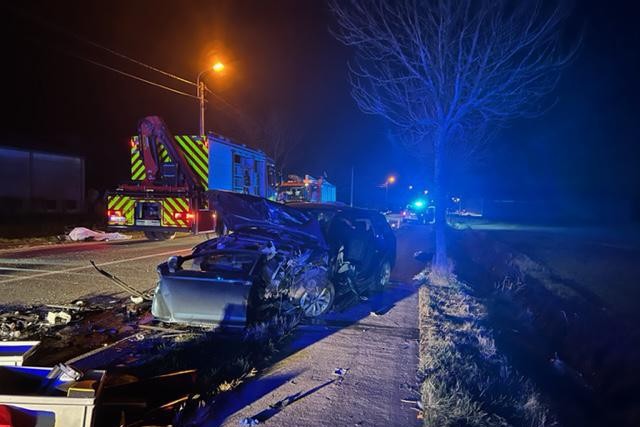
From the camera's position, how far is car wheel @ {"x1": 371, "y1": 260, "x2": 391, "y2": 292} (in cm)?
790

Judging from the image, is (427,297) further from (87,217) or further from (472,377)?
(87,217)

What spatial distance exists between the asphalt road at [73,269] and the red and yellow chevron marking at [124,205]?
96 centimetres

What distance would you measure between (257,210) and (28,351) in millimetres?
3266

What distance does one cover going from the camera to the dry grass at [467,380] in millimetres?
3436

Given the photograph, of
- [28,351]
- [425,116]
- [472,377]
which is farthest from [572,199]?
[28,351]

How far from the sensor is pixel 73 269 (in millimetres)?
9250

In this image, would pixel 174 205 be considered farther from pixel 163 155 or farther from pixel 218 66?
pixel 218 66

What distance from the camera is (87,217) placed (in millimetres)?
22203

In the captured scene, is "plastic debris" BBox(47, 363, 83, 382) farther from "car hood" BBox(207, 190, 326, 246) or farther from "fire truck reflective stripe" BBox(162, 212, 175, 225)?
"fire truck reflective stripe" BBox(162, 212, 175, 225)

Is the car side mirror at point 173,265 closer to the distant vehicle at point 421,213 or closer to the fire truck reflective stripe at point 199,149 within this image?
the fire truck reflective stripe at point 199,149

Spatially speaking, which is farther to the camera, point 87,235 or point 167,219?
point 87,235

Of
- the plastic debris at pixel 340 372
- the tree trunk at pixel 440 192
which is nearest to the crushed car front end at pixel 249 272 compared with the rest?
the plastic debris at pixel 340 372

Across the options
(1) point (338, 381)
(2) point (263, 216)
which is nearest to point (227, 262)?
(2) point (263, 216)

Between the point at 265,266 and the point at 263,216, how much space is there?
0.91 m
